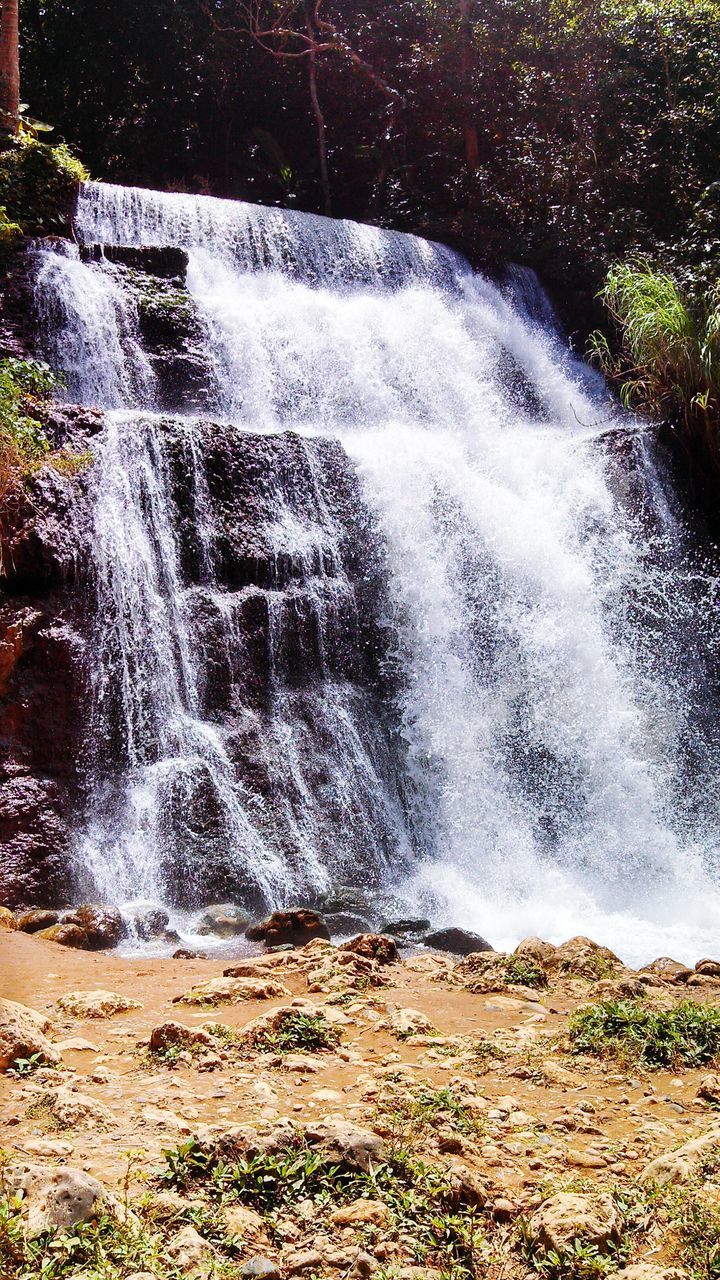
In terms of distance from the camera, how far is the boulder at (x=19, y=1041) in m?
2.85

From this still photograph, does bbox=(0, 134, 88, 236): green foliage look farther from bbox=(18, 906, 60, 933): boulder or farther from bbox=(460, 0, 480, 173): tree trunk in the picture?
bbox=(460, 0, 480, 173): tree trunk

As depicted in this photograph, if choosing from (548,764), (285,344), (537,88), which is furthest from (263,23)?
(548,764)

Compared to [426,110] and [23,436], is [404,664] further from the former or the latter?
[426,110]

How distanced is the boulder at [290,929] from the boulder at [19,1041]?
2661mm

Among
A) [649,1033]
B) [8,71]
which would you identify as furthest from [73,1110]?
[8,71]

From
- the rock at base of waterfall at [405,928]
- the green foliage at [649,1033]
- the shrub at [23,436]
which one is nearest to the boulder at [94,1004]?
the green foliage at [649,1033]

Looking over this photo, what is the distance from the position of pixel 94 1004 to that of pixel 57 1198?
1.77 metres

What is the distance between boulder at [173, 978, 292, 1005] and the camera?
381 centimetres

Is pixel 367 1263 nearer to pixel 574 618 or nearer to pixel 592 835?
pixel 592 835

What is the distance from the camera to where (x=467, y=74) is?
18219 mm

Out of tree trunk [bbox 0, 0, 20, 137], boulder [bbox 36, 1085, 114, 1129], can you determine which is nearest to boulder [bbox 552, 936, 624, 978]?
boulder [bbox 36, 1085, 114, 1129]

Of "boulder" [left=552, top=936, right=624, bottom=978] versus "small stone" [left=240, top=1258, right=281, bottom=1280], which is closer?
"small stone" [left=240, top=1258, right=281, bottom=1280]

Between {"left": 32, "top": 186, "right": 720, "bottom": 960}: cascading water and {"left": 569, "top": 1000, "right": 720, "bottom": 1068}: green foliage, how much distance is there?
247cm

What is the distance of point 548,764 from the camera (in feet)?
26.7
